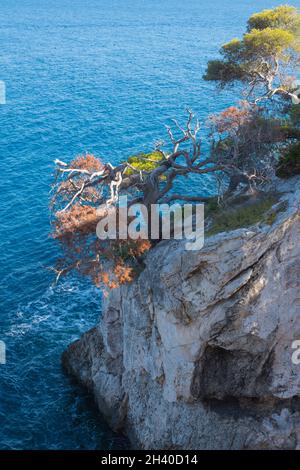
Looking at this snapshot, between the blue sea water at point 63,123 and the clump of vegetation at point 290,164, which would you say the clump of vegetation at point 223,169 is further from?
the blue sea water at point 63,123

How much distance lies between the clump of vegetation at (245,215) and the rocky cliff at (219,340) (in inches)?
28.7

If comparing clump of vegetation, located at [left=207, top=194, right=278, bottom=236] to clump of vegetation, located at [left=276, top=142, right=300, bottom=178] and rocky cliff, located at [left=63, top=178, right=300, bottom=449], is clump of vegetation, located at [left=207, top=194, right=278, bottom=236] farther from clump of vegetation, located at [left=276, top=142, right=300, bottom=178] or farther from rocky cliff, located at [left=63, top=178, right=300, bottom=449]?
clump of vegetation, located at [left=276, top=142, right=300, bottom=178]

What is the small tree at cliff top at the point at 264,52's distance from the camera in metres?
39.0

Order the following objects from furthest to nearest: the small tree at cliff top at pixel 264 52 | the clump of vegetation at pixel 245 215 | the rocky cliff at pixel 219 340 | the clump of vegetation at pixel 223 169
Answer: the small tree at cliff top at pixel 264 52
the clump of vegetation at pixel 223 169
the clump of vegetation at pixel 245 215
the rocky cliff at pixel 219 340

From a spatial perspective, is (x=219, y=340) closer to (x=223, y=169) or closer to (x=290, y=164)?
(x=223, y=169)

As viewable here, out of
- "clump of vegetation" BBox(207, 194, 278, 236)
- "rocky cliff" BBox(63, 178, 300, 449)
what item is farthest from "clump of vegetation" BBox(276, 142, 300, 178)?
"clump of vegetation" BBox(207, 194, 278, 236)

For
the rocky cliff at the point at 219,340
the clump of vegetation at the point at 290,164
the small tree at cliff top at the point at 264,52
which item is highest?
the small tree at cliff top at the point at 264,52

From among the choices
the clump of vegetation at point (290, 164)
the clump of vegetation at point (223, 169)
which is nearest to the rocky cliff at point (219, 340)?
the clump of vegetation at point (290, 164)

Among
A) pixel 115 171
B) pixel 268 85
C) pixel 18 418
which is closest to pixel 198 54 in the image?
pixel 268 85

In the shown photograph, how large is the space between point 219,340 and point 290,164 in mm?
10633

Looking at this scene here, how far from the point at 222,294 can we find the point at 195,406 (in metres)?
7.66

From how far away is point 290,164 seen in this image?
105ft

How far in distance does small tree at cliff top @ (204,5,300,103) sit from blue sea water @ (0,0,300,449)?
16.4 m

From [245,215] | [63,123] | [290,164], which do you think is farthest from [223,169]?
[63,123]
